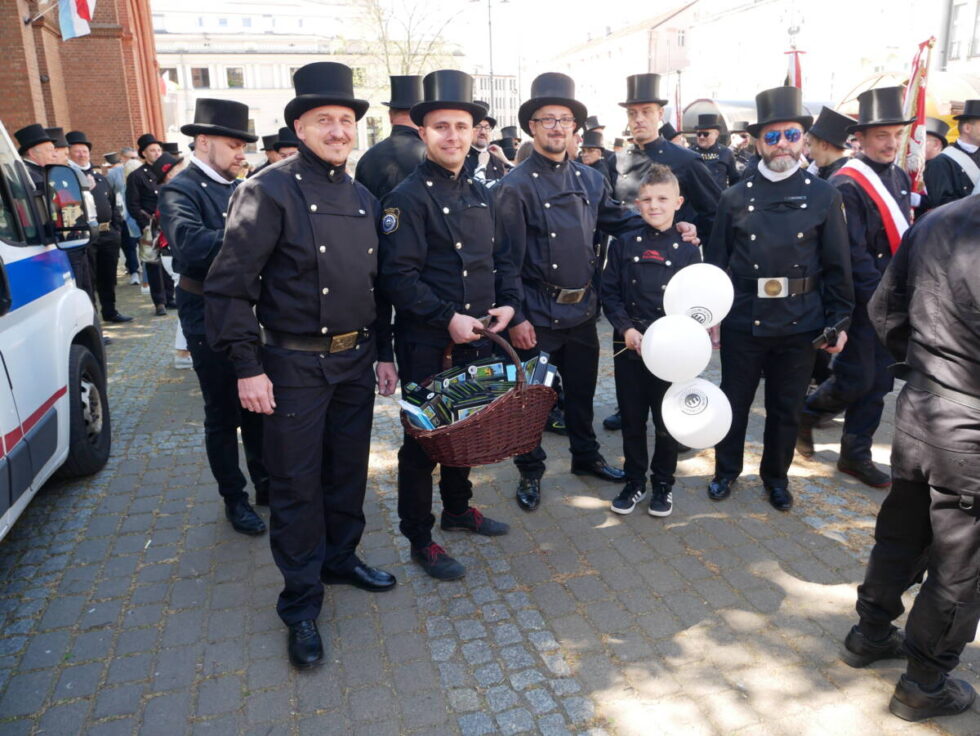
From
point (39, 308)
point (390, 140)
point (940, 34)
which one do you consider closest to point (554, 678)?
point (39, 308)

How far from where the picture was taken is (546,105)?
4.27m

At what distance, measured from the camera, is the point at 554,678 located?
3.12 metres

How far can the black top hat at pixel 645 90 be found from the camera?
235 inches

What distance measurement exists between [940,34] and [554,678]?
31.7m

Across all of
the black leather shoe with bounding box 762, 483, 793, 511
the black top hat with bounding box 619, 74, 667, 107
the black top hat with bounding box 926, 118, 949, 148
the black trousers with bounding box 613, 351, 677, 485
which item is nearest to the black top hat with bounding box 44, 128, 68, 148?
the black top hat with bounding box 619, 74, 667, 107

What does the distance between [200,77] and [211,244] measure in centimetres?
8053

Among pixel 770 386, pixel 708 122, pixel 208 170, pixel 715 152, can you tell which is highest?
pixel 708 122

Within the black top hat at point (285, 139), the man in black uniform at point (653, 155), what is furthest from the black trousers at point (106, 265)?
the man in black uniform at point (653, 155)

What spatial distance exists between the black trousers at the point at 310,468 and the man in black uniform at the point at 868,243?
3159 millimetres

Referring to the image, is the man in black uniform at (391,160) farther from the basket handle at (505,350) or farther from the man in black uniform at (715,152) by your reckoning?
the man in black uniform at (715,152)

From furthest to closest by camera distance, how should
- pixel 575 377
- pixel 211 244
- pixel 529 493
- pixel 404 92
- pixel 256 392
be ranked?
pixel 404 92, pixel 575 377, pixel 529 493, pixel 211 244, pixel 256 392

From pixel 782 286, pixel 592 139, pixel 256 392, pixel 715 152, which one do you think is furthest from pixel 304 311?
pixel 715 152

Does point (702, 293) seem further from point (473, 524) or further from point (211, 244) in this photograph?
point (211, 244)

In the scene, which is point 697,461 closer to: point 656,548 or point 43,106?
point 656,548
